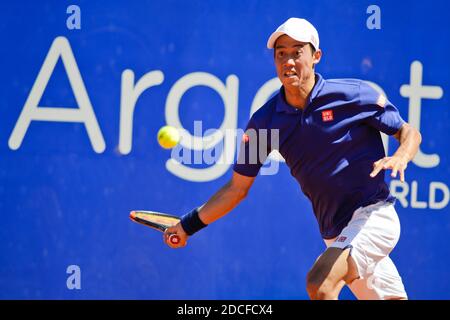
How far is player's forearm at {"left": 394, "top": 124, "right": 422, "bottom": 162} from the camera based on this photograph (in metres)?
4.29

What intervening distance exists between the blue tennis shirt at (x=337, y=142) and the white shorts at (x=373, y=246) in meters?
0.08

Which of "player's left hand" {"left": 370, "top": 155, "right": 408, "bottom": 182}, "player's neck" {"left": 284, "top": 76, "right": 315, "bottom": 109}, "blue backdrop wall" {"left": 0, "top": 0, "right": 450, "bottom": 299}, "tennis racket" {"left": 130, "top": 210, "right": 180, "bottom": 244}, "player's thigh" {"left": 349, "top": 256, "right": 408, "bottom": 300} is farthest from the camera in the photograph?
"blue backdrop wall" {"left": 0, "top": 0, "right": 450, "bottom": 299}

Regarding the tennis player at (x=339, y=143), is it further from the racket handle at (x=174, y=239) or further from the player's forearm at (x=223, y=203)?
the racket handle at (x=174, y=239)

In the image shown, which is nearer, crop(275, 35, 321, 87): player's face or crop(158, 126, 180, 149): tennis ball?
crop(275, 35, 321, 87): player's face

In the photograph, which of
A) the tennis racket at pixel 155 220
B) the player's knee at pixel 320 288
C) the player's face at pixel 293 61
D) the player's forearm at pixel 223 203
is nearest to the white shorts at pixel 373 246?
the player's knee at pixel 320 288

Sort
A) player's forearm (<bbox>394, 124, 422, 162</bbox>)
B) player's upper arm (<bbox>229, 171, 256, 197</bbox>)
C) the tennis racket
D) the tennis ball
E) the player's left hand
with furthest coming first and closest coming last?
1. the tennis ball
2. the tennis racket
3. player's upper arm (<bbox>229, 171, 256, 197</bbox>)
4. player's forearm (<bbox>394, 124, 422, 162</bbox>)
5. the player's left hand

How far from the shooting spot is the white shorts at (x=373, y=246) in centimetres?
432

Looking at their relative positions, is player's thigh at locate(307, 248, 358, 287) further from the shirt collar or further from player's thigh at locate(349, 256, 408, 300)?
the shirt collar

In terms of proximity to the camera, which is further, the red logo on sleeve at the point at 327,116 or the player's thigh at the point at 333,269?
the red logo on sleeve at the point at 327,116

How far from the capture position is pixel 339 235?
14.7 feet

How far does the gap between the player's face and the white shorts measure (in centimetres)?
76

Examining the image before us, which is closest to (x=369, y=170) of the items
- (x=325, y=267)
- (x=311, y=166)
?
(x=311, y=166)
